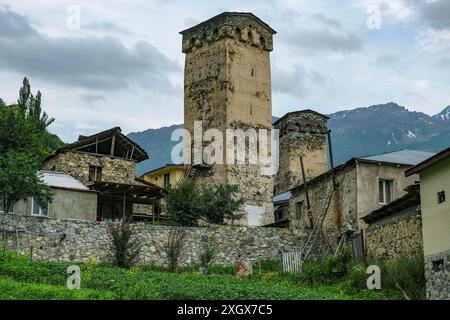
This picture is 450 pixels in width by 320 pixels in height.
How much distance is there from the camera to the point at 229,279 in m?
26.1

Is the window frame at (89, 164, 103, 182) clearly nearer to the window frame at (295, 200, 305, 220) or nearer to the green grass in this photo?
the window frame at (295, 200, 305, 220)

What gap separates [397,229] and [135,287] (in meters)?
11.9

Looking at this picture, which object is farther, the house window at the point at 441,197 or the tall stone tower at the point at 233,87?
the tall stone tower at the point at 233,87

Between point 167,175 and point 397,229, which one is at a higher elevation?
point 167,175

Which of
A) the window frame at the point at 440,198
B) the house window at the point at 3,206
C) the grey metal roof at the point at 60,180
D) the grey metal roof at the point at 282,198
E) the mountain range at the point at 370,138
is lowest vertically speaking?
the window frame at the point at 440,198

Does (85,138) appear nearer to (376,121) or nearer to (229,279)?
(229,279)

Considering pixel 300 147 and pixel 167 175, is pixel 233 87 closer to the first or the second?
pixel 167 175

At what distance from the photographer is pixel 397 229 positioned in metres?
28.6

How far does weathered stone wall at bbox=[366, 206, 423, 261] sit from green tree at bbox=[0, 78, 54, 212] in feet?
45.8

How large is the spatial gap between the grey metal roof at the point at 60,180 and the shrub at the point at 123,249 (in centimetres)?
778

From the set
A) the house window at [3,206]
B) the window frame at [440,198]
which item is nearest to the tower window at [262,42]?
A: the house window at [3,206]

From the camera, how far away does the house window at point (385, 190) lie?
34.7 meters

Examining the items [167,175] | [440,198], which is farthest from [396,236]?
[167,175]

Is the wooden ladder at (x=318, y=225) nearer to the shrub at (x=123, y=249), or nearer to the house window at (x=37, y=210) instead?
the shrub at (x=123, y=249)
